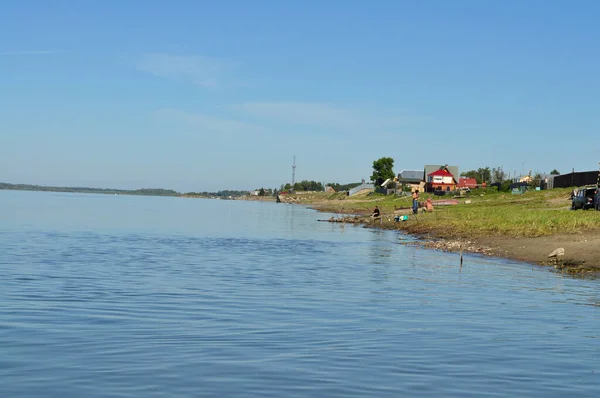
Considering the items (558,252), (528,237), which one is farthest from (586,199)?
(558,252)

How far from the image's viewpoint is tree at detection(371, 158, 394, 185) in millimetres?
188962

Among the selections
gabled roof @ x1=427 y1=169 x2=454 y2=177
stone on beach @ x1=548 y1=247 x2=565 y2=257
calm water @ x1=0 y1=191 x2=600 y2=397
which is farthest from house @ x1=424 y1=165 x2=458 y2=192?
calm water @ x1=0 y1=191 x2=600 y2=397

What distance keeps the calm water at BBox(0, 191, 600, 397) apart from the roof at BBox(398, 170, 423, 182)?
487 feet

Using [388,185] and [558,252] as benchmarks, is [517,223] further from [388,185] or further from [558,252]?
[388,185]

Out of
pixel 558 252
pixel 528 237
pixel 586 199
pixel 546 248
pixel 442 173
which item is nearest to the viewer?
pixel 558 252

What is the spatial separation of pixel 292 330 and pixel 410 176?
16641 centimetres

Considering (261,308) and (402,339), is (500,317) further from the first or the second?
(261,308)

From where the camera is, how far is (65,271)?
26.0 metres

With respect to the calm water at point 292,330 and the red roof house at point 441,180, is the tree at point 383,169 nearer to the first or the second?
the red roof house at point 441,180

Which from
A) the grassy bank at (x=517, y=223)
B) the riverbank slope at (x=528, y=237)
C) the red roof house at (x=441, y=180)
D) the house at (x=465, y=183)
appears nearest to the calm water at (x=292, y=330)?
the riverbank slope at (x=528, y=237)

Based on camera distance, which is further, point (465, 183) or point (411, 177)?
point (411, 177)

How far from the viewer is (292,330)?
593 inches

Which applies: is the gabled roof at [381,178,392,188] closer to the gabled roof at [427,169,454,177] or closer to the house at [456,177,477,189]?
the house at [456,177,477,189]

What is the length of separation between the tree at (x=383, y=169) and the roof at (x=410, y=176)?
6.49 meters
